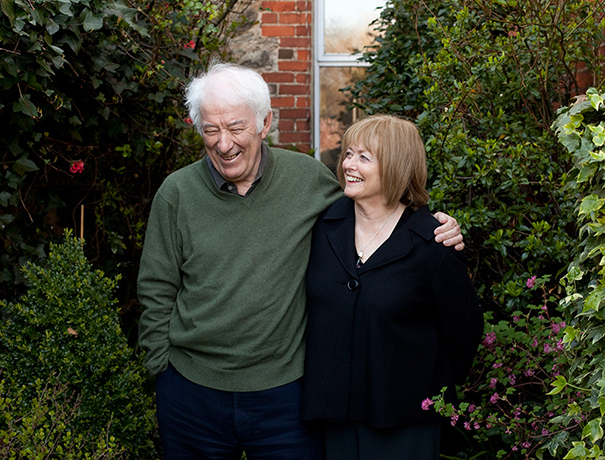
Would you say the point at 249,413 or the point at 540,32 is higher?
the point at 540,32

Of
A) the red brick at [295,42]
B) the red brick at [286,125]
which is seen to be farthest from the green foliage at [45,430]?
the red brick at [295,42]

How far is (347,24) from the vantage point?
539 centimetres

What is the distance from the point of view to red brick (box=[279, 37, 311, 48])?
16.7 ft

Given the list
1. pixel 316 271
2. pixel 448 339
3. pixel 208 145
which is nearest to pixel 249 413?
pixel 316 271

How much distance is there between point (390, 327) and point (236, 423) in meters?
0.65

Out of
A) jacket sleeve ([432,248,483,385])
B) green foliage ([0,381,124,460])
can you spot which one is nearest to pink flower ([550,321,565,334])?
jacket sleeve ([432,248,483,385])

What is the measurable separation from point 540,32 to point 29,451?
2.77 metres

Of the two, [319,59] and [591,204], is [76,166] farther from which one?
[591,204]

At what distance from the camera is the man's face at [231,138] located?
2455mm

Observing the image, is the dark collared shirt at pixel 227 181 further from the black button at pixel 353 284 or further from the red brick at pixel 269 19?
the red brick at pixel 269 19

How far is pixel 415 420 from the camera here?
2393mm

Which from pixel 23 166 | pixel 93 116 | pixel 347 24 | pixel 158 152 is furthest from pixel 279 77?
pixel 23 166

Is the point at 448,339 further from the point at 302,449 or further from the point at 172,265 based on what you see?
the point at 172,265

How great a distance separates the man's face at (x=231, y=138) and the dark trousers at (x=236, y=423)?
78cm
